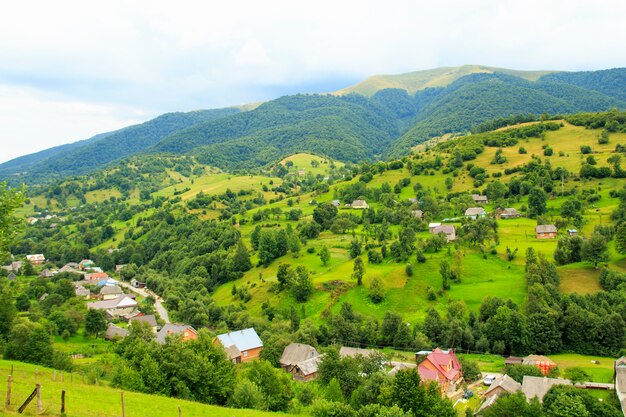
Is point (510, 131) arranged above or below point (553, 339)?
above

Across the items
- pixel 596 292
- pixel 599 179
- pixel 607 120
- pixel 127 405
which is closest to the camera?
pixel 127 405

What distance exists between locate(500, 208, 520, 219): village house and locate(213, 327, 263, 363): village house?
209 feet

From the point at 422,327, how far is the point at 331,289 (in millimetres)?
19261

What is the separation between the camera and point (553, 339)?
5575cm

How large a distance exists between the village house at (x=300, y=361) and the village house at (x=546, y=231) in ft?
169

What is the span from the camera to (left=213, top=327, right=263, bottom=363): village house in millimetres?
60938

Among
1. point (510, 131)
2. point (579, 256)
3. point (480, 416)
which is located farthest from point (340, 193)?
point (480, 416)

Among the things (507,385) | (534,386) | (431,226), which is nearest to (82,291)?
(431,226)

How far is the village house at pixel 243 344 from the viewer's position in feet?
200

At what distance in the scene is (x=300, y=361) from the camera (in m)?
56.2

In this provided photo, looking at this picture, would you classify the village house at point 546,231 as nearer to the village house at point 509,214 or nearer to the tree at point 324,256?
the village house at point 509,214

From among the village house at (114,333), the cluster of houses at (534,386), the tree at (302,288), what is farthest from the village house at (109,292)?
the cluster of houses at (534,386)

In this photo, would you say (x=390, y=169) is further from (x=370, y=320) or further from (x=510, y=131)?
(x=370, y=320)

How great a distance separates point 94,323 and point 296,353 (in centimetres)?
3172
